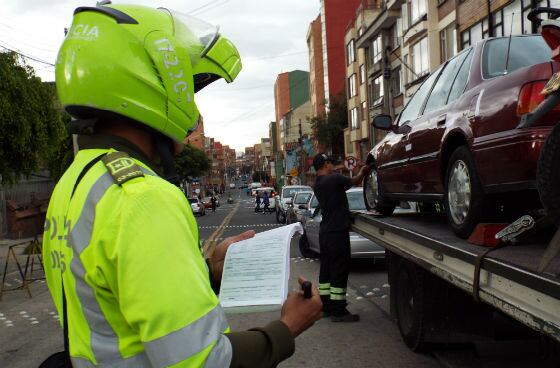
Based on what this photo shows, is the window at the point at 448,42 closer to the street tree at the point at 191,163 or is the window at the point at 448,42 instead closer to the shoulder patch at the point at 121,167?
the shoulder patch at the point at 121,167

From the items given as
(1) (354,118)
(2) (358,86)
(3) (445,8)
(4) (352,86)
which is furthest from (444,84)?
(4) (352,86)

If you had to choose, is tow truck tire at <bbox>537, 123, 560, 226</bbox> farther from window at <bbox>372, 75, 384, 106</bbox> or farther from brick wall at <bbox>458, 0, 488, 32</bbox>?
window at <bbox>372, 75, 384, 106</bbox>

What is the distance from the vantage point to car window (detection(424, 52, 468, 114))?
5074 millimetres

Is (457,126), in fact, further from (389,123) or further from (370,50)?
(370,50)

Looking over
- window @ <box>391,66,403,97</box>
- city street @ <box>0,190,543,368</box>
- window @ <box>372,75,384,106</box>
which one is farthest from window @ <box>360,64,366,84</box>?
city street @ <box>0,190,543,368</box>

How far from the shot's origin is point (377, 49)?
124 feet

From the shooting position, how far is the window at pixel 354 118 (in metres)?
45.2

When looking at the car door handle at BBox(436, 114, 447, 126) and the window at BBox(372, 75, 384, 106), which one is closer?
the car door handle at BBox(436, 114, 447, 126)

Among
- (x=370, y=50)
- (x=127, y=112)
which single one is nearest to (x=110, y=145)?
(x=127, y=112)

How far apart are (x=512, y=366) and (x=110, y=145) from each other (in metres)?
4.54

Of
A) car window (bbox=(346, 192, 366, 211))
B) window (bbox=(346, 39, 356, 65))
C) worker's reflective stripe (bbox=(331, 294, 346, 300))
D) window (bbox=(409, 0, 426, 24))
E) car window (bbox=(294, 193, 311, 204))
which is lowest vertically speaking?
worker's reflective stripe (bbox=(331, 294, 346, 300))

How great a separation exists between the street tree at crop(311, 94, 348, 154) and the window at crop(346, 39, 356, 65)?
633 cm

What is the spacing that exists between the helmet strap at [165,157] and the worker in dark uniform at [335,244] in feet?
18.7

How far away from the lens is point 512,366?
4.96 m
